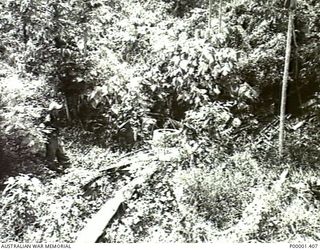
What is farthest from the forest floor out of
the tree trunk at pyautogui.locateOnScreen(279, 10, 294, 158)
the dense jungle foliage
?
the tree trunk at pyautogui.locateOnScreen(279, 10, 294, 158)

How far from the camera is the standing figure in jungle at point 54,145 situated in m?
2.37

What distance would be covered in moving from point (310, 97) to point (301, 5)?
0.48 metres

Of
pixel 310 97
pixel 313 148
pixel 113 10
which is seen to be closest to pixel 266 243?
pixel 313 148

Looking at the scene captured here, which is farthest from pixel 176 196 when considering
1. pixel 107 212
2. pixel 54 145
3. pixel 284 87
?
pixel 284 87

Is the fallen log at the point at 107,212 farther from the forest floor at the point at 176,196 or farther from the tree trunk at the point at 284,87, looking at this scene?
the tree trunk at the point at 284,87

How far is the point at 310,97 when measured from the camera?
8.01 feet

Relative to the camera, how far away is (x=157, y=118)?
244 centimetres

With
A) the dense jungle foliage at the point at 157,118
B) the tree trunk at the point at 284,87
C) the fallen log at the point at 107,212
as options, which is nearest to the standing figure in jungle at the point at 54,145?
the dense jungle foliage at the point at 157,118

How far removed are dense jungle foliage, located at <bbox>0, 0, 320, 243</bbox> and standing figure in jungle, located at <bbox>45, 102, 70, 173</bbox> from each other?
0.03 m

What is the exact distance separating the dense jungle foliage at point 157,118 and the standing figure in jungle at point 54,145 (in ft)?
0.09

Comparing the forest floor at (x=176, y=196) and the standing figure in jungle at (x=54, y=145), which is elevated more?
the standing figure in jungle at (x=54, y=145)

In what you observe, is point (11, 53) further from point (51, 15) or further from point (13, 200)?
point (13, 200)

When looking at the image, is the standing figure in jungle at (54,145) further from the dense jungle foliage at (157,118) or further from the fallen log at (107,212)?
the fallen log at (107,212)

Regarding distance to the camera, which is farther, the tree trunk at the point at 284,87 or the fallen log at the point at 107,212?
the tree trunk at the point at 284,87
